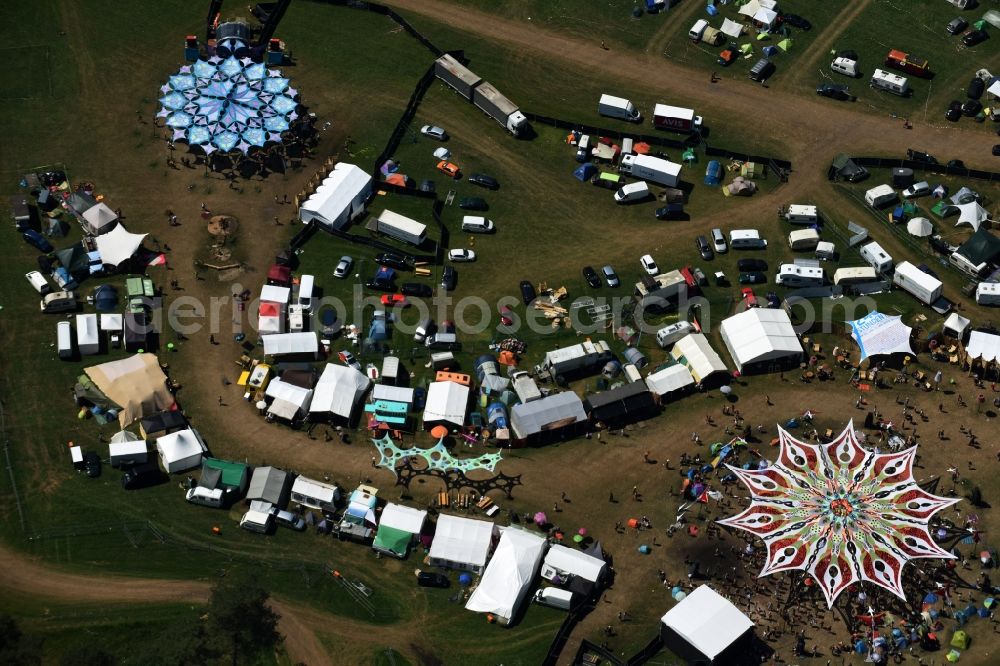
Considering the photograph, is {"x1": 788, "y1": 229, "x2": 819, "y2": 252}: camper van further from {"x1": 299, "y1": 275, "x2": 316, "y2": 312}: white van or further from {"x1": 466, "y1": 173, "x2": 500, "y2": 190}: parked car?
{"x1": 299, "y1": 275, "x2": 316, "y2": 312}: white van

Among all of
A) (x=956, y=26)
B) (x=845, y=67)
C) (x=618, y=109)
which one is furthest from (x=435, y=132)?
(x=956, y=26)

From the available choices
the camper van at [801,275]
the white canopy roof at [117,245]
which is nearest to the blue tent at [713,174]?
the camper van at [801,275]

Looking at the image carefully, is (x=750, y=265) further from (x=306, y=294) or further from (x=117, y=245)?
(x=117, y=245)

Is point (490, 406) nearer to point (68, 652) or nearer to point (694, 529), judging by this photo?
point (694, 529)

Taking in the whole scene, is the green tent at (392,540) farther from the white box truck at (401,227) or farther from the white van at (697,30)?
the white van at (697,30)

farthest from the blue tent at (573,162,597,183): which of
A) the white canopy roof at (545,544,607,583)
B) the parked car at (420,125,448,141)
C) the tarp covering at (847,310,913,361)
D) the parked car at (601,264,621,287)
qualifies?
the white canopy roof at (545,544,607,583)

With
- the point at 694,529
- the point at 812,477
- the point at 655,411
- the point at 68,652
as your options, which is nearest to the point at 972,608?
the point at 812,477
